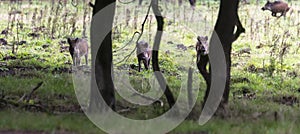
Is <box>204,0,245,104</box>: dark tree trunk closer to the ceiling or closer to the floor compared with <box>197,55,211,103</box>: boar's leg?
closer to the ceiling

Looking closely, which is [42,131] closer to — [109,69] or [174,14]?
[109,69]

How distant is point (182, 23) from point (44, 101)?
8618 millimetres

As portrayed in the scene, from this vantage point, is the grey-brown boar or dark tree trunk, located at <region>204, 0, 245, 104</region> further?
the grey-brown boar

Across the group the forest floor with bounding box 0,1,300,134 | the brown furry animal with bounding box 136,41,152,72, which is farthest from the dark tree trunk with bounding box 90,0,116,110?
the brown furry animal with bounding box 136,41,152,72

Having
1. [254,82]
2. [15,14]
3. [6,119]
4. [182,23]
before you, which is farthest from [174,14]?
[6,119]

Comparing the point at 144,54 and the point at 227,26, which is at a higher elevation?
the point at 227,26

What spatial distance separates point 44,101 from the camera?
8.77 m

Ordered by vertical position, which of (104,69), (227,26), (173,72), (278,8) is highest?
(278,8)

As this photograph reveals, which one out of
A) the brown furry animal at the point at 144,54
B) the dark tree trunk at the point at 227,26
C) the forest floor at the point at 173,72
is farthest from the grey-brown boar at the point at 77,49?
the dark tree trunk at the point at 227,26

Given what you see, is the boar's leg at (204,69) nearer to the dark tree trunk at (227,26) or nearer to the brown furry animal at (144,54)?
the dark tree trunk at (227,26)

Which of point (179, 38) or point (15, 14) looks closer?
point (179, 38)

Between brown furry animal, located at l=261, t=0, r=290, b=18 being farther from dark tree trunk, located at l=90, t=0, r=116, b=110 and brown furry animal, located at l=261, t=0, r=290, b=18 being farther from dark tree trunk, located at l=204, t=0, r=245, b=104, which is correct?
dark tree trunk, located at l=90, t=0, r=116, b=110

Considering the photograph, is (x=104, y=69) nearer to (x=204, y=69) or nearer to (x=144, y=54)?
(x=204, y=69)

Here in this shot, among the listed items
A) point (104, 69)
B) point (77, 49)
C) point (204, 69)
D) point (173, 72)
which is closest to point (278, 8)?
point (173, 72)
